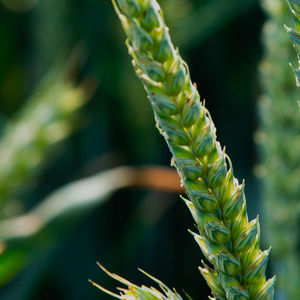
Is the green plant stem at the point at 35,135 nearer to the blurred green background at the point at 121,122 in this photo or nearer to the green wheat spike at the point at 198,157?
the blurred green background at the point at 121,122

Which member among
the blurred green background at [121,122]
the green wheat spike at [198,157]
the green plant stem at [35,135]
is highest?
the green wheat spike at [198,157]

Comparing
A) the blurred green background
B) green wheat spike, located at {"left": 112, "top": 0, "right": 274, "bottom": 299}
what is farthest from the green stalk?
the blurred green background

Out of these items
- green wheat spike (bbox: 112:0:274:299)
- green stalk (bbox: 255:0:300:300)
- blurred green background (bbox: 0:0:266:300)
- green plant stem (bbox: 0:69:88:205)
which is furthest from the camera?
blurred green background (bbox: 0:0:266:300)

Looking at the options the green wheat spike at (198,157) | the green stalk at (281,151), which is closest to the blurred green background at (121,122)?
the green stalk at (281,151)

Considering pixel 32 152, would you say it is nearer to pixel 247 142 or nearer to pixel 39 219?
pixel 39 219

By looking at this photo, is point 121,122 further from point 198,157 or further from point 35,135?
point 198,157

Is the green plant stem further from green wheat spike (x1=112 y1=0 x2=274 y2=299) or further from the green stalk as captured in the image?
green wheat spike (x1=112 y1=0 x2=274 y2=299)

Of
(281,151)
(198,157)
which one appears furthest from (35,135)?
(198,157)
